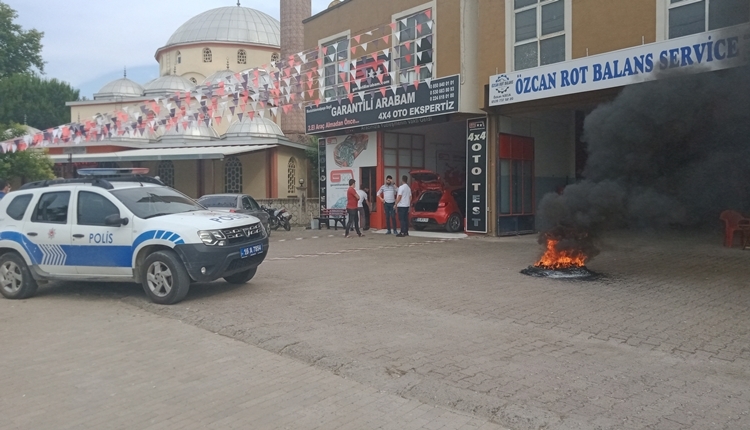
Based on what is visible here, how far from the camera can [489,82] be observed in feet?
51.0

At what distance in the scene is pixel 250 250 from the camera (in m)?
8.66

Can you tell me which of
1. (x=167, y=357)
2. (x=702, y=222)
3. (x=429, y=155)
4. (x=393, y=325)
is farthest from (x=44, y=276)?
(x=429, y=155)

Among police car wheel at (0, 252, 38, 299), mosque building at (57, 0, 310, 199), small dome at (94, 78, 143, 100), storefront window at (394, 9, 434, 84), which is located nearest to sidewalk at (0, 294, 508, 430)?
police car wheel at (0, 252, 38, 299)

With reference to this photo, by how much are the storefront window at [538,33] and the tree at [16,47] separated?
52.1 m

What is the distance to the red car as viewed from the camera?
1777 cm

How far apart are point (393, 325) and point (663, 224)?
486cm

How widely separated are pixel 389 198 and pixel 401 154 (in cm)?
263

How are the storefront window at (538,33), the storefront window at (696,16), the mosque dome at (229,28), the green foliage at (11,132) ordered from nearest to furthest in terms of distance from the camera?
the storefront window at (696,16)
the storefront window at (538,33)
the green foliage at (11,132)
the mosque dome at (229,28)

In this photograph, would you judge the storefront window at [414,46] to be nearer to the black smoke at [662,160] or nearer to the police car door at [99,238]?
the black smoke at [662,160]

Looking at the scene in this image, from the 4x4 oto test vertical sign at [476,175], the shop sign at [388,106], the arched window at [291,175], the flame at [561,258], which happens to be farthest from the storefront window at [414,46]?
the arched window at [291,175]

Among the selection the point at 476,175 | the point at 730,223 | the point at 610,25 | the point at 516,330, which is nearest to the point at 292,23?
the point at 476,175

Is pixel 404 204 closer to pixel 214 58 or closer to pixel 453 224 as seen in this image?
pixel 453 224

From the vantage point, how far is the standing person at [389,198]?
58.8 ft

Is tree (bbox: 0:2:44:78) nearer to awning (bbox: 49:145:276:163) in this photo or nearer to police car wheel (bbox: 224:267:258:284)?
awning (bbox: 49:145:276:163)
